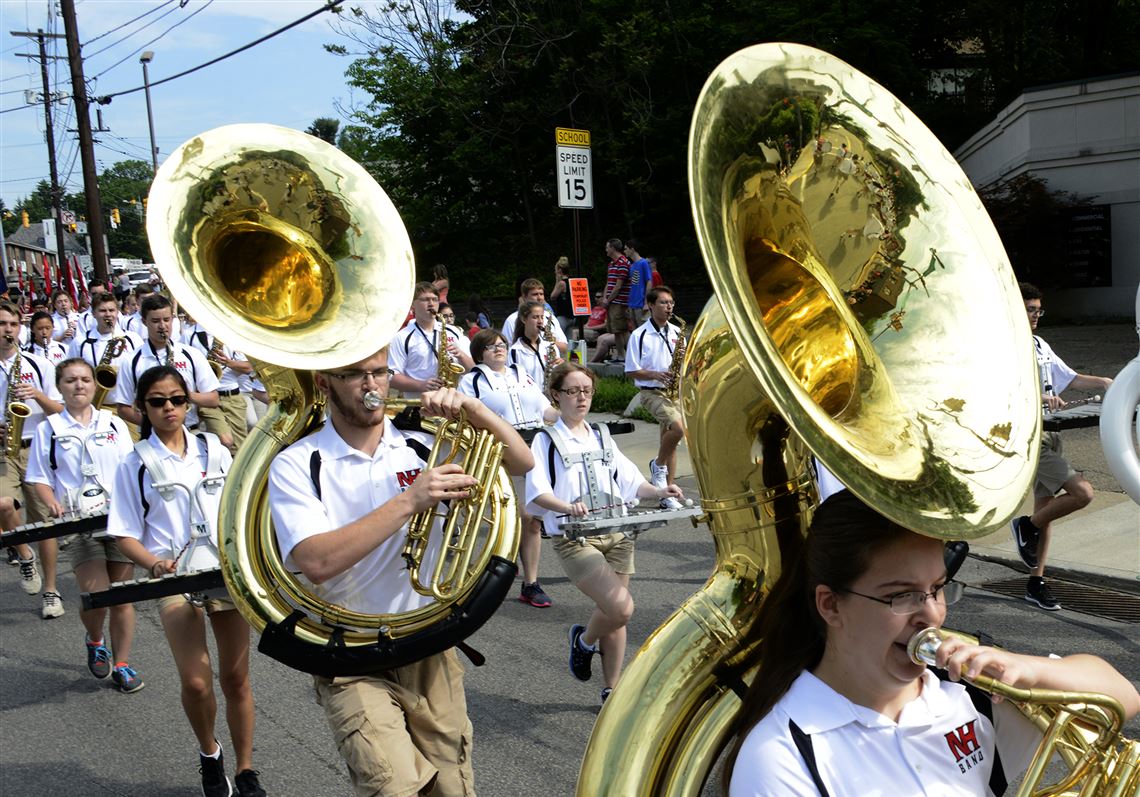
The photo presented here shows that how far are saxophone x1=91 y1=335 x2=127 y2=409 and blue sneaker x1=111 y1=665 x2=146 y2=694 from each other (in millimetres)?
2121

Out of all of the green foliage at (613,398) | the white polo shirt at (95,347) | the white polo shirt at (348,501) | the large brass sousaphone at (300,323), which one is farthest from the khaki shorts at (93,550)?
the green foliage at (613,398)

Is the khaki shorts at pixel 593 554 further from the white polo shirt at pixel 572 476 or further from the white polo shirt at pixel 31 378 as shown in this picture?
the white polo shirt at pixel 31 378

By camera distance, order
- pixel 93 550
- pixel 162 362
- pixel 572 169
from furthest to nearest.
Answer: pixel 572 169, pixel 162 362, pixel 93 550

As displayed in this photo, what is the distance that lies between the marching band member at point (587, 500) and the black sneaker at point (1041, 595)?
7.87 ft

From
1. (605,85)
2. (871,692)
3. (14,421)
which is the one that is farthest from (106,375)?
(605,85)

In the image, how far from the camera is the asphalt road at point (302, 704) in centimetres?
463

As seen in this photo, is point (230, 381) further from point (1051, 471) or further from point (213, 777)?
point (1051, 471)

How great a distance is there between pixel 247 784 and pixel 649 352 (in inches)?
226

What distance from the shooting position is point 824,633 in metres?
2.08

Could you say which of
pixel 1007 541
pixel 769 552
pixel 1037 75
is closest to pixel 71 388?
pixel 769 552

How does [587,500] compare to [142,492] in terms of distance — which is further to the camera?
[587,500]

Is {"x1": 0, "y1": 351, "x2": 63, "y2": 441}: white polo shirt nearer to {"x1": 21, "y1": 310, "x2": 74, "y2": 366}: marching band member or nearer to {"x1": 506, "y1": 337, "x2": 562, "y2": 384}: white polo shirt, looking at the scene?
{"x1": 21, "y1": 310, "x2": 74, "y2": 366}: marching band member

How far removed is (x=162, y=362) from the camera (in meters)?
8.16

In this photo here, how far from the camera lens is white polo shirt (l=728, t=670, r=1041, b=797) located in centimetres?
189
